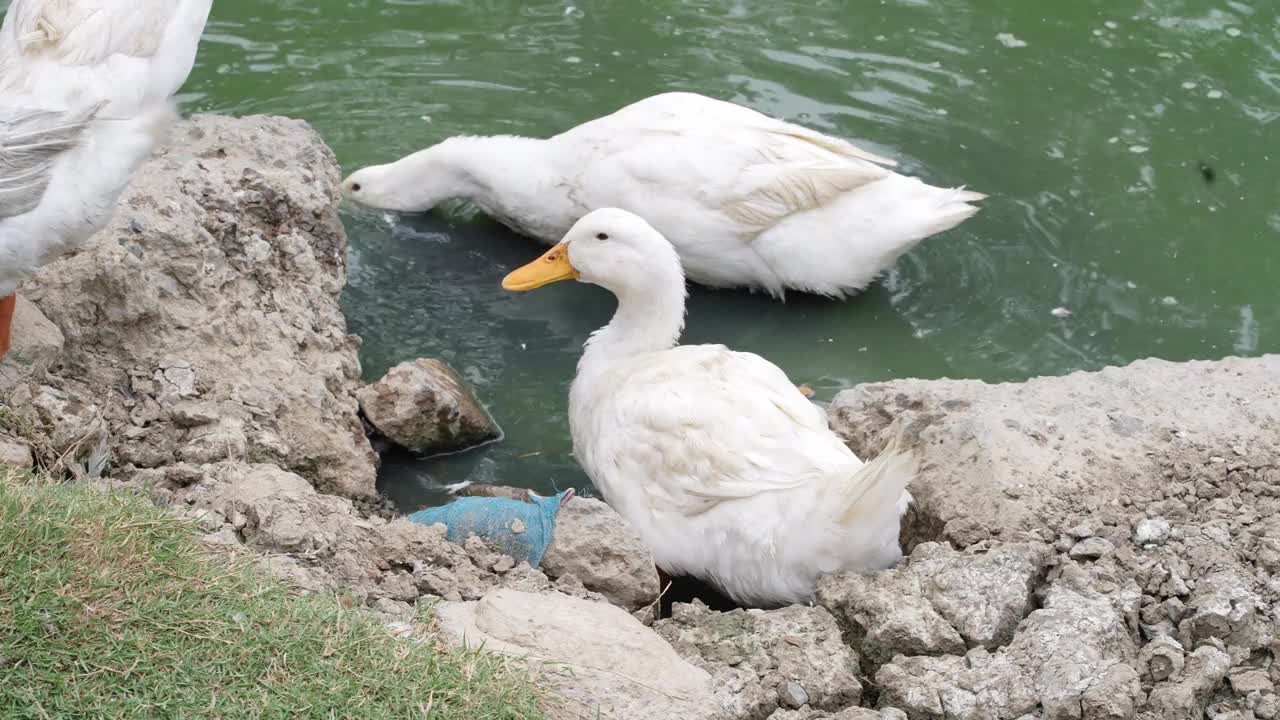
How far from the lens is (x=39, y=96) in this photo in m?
3.93

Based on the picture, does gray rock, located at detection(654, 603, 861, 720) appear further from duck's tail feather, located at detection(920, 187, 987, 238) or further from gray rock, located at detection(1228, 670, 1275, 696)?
duck's tail feather, located at detection(920, 187, 987, 238)

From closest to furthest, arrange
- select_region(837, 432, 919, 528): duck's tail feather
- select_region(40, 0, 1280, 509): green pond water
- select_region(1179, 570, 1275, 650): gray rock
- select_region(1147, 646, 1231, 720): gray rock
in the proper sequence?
select_region(1147, 646, 1231, 720): gray rock
select_region(1179, 570, 1275, 650): gray rock
select_region(837, 432, 919, 528): duck's tail feather
select_region(40, 0, 1280, 509): green pond water

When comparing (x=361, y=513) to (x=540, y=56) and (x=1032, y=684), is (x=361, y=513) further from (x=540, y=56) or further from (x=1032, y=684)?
(x=540, y=56)

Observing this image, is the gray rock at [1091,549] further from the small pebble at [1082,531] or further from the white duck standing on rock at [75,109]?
the white duck standing on rock at [75,109]

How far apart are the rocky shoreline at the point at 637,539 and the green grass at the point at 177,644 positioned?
0.56ft

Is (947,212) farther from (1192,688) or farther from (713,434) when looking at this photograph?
(1192,688)

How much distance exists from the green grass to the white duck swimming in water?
10.3ft

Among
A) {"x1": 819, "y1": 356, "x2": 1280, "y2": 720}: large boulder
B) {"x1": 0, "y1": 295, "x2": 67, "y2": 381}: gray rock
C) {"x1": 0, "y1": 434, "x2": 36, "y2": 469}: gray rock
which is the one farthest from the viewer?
{"x1": 0, "y1": 295, "x2": 67, "y2": 381}: gray rock

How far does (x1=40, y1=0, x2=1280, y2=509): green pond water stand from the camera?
18.9ft

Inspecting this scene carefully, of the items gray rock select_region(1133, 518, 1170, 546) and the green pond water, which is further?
the green pond water

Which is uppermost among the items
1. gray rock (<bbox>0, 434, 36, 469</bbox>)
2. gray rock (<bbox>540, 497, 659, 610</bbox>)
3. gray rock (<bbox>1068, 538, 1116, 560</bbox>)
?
gray rock (<bbox>0, 434, 36, 469</bbox>)

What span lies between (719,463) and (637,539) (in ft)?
1.36

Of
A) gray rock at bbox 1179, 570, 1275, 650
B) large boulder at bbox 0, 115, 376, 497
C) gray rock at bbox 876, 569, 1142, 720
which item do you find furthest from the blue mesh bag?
gray rock at bbox 1179, 570, 1275, 650

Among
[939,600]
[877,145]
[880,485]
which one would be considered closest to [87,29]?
[880,485]
